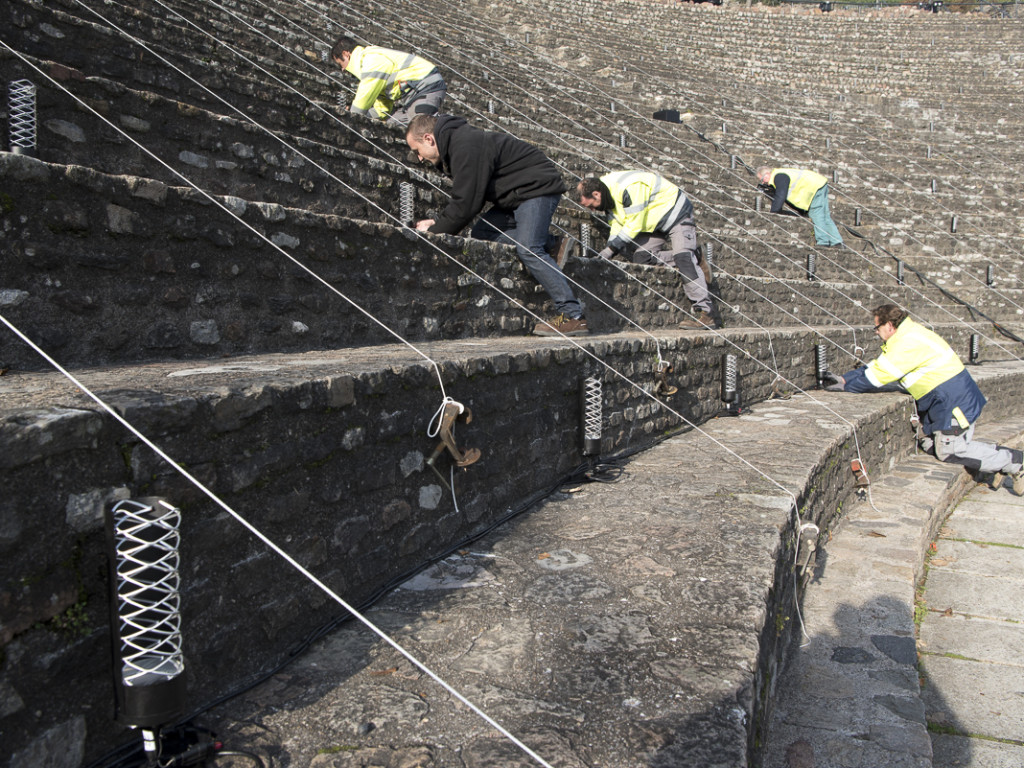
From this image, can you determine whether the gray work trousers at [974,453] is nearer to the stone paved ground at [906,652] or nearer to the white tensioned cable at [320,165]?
the stone paved ground at [906,652]

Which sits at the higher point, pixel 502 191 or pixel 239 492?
pixel 502 191

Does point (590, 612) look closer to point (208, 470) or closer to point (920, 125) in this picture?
point (208, 470)

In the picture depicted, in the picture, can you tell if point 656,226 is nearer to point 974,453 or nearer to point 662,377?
point 662,377

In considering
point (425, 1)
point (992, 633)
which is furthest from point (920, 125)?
point (992, 633)

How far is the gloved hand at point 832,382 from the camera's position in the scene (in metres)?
7.44

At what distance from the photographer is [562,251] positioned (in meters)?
5.10

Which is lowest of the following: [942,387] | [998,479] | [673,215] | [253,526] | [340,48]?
[998,479]

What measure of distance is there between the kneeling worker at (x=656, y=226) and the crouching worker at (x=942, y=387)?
5.03 feet

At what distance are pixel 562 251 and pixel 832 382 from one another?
392cm

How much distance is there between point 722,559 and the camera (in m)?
2.73

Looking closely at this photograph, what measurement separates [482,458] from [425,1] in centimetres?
1337

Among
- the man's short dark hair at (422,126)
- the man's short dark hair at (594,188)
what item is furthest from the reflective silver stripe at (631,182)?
the man's short dark hair at (422,126)

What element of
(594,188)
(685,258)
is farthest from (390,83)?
(685,258)

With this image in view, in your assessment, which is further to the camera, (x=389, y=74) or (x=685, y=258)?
(x=685, y=258)
